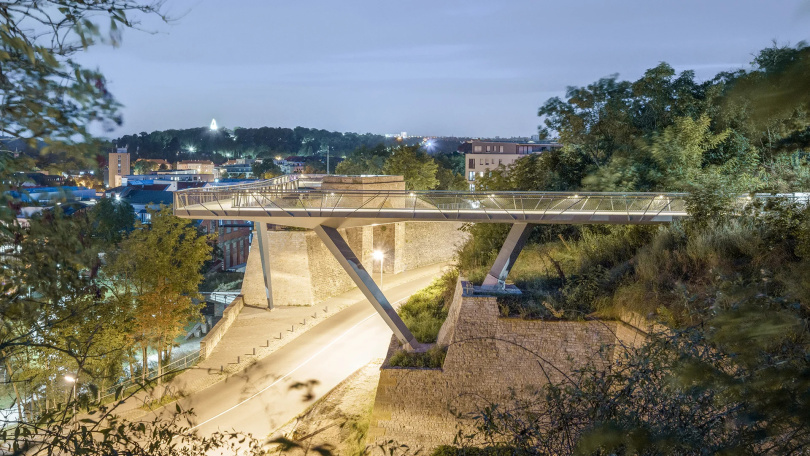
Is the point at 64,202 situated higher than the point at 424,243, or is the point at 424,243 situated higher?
the point at 64,202

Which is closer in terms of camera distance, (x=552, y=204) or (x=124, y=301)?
(x=552, y=204)

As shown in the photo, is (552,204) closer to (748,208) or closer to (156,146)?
(748,208)

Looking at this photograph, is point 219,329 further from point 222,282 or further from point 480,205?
point 222,282

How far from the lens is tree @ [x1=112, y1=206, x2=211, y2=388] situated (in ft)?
56.1

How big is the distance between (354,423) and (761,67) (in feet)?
43.5

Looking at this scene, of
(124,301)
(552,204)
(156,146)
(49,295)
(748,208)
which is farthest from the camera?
(156,146)

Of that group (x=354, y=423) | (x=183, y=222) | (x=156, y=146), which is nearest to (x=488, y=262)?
(x=354, y=423)

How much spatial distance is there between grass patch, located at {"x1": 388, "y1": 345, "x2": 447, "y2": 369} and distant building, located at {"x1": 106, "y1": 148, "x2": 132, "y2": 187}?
78346 mm

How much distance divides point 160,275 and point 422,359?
9.08 metres

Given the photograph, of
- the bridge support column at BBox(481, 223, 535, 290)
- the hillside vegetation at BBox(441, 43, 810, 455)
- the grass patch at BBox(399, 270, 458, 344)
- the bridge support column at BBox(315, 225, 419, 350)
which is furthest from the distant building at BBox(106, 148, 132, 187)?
the bridge support column at BBox(481, 223, 535, 290)

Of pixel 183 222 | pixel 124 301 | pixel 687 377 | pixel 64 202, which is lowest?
pixel 124 301

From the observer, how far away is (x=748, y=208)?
38.8 ft

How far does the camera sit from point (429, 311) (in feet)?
58.3

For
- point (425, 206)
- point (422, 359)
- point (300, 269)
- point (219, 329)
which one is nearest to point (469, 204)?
point (425, 206)
